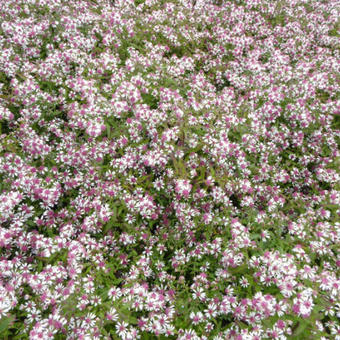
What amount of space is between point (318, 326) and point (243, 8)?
26.3ft

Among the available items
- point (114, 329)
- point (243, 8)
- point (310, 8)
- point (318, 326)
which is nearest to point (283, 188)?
point (318, 326)

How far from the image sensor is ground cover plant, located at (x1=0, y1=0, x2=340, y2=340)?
3.48 m

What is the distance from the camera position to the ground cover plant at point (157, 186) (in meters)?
3.48

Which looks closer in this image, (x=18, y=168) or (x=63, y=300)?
(x=63, y=300)

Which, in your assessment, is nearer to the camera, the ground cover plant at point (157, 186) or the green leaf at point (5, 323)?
the green leaf at point (5, 323)

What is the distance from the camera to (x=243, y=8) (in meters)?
7.91

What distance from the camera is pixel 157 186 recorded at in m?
4.58

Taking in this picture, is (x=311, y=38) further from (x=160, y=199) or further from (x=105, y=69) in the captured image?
(x=160, y=199)

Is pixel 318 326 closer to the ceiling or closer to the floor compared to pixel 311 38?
closer to the floor

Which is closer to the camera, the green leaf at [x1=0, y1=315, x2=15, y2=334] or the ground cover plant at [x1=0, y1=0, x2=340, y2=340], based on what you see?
the green leaf at [x1=0, y1=315, x2=15, y2=334]

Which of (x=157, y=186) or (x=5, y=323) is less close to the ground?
(x=157, y=186)

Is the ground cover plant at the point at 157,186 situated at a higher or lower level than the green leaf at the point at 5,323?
higher

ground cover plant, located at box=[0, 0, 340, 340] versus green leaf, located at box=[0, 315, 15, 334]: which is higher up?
ground cover plant, located at box=[0, 0, 340, 340]

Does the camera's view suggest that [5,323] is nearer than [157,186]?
Yes
